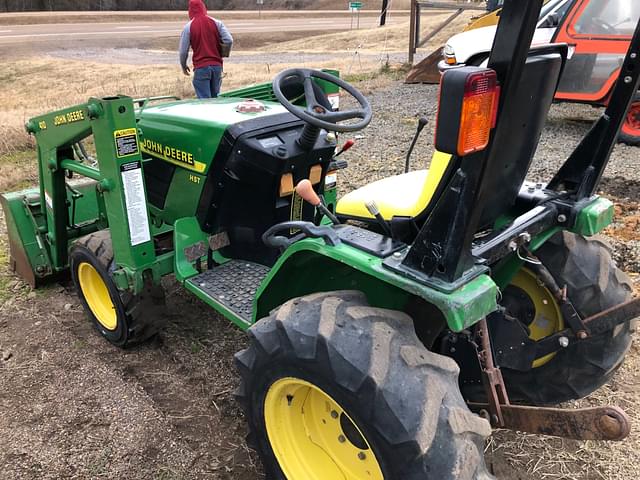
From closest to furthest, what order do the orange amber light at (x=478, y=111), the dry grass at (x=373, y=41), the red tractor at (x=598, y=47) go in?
the orange amber light at (x=478, y=111) < the red tractor at (x=598, y=47) < the dry grass at (x=373, y=41)

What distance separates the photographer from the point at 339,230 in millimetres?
1952

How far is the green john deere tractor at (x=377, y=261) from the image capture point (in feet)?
5.09

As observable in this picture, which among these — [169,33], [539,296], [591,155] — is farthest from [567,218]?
[169,33]

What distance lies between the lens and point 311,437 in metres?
2.07

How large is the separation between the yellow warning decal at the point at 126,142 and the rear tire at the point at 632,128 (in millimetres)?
5887

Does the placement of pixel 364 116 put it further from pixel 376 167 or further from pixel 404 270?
pixel 376 167

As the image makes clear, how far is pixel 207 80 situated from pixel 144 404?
565 centimetres

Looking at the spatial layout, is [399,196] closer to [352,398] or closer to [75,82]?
[352,398]

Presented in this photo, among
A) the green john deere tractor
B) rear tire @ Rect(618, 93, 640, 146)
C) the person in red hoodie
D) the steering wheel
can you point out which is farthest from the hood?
rear tire @ Rect(618, 93, 640, 146)

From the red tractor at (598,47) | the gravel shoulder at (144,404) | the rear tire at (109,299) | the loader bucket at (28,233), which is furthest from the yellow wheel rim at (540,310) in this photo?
the red tractor at (598,47)

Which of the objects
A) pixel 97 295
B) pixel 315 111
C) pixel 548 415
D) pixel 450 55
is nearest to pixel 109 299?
pixel 97 295

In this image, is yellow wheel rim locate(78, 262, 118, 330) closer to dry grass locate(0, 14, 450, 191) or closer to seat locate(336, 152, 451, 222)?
seat locate(336, 152, 451, 222)

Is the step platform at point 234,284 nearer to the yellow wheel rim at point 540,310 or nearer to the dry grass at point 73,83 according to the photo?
the yellow wheel rim at point 540,310

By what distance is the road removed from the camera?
78.1 feet
